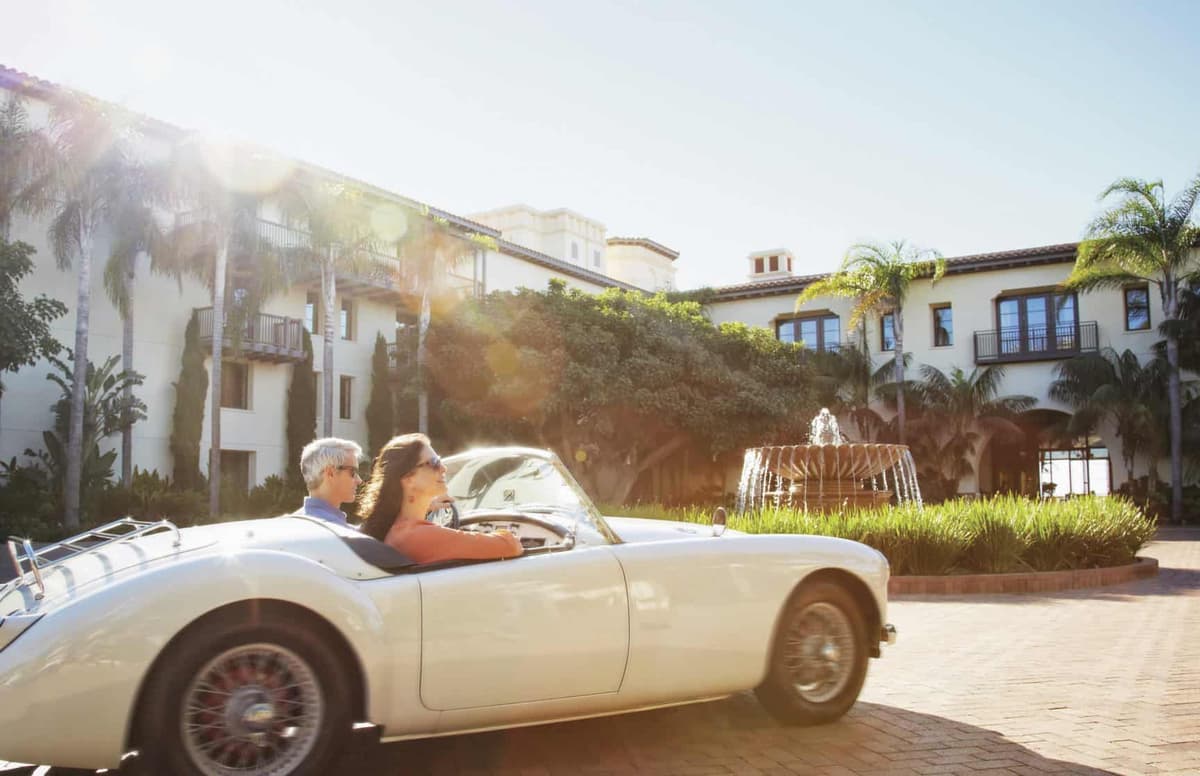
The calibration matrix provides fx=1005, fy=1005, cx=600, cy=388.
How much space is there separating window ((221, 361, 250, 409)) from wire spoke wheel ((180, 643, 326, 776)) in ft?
98.7

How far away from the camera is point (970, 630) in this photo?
8.20 meters

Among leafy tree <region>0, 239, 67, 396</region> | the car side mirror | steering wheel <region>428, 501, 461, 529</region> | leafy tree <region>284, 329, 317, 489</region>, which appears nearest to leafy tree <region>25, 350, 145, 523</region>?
leafy tree <region>0, 239, 67, 396</region>

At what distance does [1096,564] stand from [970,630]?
18.2ft

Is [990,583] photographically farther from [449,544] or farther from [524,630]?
[449,544]

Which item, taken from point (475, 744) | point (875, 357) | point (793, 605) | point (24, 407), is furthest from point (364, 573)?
point (875, 357)

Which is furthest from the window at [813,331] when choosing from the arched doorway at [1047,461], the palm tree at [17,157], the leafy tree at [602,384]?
the palm tree at [17,157]


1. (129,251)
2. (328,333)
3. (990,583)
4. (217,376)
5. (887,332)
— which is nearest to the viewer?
(990,583)

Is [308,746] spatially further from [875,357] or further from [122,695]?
[875,357]

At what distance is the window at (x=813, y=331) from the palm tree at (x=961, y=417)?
6.07 m

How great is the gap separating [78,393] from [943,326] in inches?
1158

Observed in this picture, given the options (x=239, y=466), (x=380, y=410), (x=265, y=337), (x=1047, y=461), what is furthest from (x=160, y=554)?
(x=1047, y=461)

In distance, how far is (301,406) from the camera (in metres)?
32.9

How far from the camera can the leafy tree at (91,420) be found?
84.0 ft

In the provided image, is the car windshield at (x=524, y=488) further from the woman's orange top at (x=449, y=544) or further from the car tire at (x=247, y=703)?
the car tire at (x=247, y=703)
